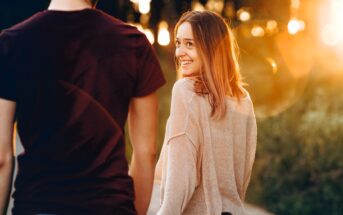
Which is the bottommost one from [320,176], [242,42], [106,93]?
[320,176]

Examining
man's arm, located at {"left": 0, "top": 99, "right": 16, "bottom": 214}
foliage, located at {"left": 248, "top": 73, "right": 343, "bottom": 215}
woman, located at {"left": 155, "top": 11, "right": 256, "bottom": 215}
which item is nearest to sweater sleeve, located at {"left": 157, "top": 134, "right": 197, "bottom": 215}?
woman, located at {"left": 155, "top": 11, "right": 256, "bottom": 215}

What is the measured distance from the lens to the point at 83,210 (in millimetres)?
2807

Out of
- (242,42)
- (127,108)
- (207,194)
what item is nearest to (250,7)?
(242,42)

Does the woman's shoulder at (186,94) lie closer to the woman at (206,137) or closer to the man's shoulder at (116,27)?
the woman at (206,137)

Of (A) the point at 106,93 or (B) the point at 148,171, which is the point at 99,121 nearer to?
(A) the point at 106,93

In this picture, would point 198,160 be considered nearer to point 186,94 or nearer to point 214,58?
point 186,94

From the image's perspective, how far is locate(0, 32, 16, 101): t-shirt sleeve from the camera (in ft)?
9.37

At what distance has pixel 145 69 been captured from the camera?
9.72 ft

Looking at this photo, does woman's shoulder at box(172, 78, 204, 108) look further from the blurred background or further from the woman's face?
the blurred background

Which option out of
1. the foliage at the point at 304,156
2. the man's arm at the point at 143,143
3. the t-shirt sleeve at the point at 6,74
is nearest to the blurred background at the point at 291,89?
the foliage at the point at 304,156

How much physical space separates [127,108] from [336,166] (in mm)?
6445

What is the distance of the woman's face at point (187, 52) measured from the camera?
156 inches

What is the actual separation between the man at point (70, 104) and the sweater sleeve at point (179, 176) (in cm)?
77

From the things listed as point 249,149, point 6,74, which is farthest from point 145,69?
point 249,149
